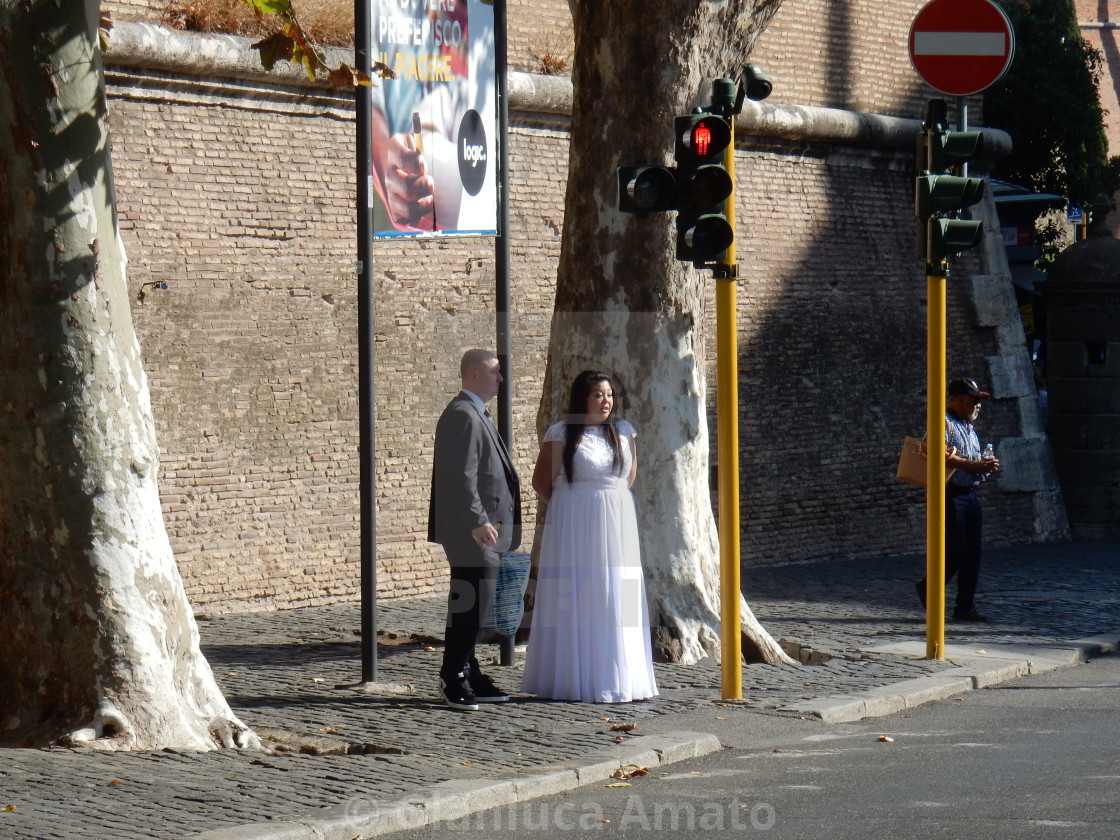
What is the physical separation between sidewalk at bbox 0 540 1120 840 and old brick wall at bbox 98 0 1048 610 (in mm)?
798

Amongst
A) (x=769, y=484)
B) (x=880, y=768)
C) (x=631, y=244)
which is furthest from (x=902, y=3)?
(x=880, y=768)

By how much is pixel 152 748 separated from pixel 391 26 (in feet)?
20.3

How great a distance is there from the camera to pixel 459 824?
20.5ft

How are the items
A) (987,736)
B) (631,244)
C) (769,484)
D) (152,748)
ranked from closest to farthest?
(152,748) → (987,736) → (631,244) → (769,484)

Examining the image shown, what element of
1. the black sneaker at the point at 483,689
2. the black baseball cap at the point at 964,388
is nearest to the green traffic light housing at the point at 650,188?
the black sneaker at the point at 483,689

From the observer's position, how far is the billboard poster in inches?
442

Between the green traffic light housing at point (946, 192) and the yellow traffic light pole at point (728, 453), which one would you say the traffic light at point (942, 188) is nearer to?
the green traffic light housing at point (946, 192)

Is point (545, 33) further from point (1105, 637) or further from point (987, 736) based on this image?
point (987, 736)

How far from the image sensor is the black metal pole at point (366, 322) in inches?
347

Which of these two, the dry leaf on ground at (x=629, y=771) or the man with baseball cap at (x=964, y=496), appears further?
the man with baseball cap at (x=964, y=496)

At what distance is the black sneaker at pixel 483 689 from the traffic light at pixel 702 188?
2.42 meters

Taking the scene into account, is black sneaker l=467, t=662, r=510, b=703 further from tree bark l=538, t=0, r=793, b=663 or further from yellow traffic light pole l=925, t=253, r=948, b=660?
yellow traffic light pole l=925, t=253, r=948, b=660

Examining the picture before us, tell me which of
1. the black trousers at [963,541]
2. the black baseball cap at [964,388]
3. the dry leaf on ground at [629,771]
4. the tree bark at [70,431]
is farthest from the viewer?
Result: the black trousers at [963,541]

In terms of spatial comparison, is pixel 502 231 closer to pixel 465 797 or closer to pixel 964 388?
pixel 964 388
